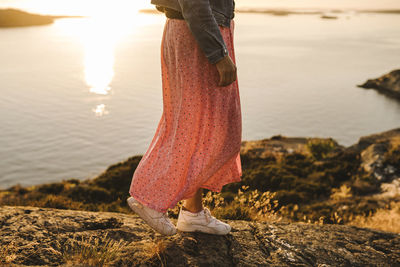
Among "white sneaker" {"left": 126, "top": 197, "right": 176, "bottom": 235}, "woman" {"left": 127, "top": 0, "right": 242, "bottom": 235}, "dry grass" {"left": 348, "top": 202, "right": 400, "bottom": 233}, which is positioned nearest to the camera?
"woman" {"left": 127, "top": 0, "right": 242, "bottom": 235}

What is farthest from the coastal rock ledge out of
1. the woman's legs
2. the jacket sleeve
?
the jacket sleeve

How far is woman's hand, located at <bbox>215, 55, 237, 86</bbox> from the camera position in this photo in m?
2.31

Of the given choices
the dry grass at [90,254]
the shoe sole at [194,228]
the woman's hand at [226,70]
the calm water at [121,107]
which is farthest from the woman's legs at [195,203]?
the calm water at [121,107]

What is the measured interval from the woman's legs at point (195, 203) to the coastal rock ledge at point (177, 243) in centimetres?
23

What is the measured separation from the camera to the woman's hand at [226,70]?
2.31m

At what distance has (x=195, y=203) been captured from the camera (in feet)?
9.45

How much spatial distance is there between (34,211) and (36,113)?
44.2 metres

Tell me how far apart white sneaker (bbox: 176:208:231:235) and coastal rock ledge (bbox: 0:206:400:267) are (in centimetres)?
5

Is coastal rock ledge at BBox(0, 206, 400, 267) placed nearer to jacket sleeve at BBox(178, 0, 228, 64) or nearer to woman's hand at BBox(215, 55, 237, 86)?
woman's hand at BBox(215, 55, 237, 86)

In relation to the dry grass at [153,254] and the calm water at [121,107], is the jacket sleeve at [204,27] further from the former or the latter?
the calm water at [121,107]

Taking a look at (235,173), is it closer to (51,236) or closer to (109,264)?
(109,264)

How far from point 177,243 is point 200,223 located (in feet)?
0.87

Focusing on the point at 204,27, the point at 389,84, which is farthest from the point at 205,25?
the point at 389,84

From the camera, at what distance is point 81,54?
3903 inches
